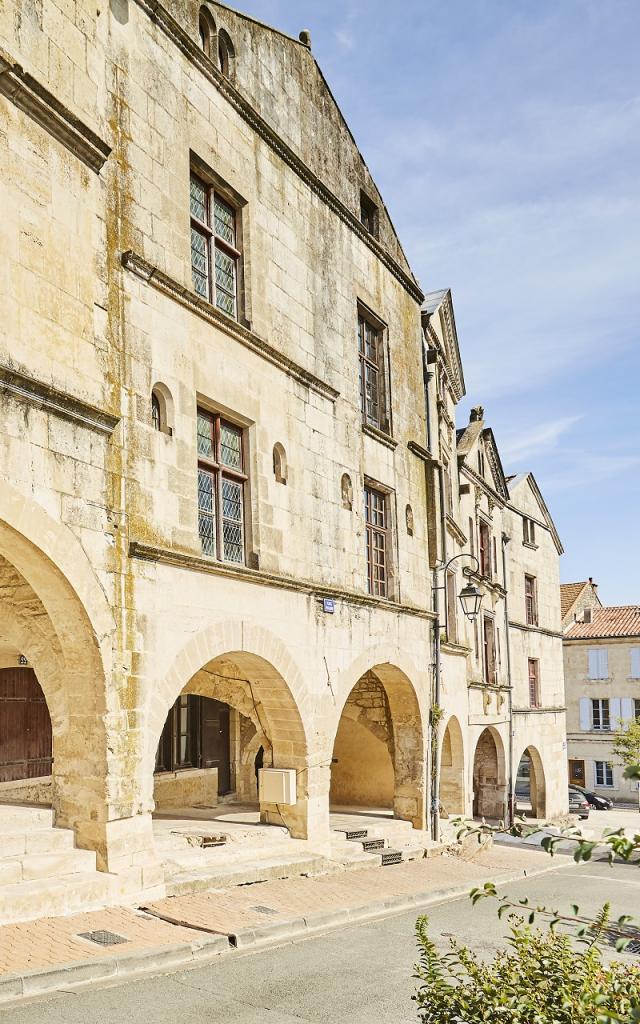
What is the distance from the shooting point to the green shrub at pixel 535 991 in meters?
3.53

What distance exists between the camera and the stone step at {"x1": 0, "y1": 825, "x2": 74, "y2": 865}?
852cm

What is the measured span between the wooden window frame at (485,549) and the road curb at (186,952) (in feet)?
51.1

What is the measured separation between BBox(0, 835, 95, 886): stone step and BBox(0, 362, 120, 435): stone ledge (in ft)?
12.9

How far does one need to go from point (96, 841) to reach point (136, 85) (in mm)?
7931

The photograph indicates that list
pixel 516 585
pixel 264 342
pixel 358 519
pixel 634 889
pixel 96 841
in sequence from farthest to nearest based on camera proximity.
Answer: pixel 516 585 < pixel 358 519 < pixel 634 889 < pixel 264 342 < pixel 96 841

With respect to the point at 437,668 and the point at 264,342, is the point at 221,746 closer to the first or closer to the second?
the point at 437,668

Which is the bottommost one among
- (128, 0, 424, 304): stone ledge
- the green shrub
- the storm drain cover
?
the storm drain cover

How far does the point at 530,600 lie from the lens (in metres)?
32.1

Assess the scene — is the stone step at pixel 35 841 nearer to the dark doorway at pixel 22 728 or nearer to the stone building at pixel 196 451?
the stone building at pixel 196 451

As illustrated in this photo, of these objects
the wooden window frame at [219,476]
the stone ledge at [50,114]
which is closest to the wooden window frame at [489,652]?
the wooden window frame at [219,476]

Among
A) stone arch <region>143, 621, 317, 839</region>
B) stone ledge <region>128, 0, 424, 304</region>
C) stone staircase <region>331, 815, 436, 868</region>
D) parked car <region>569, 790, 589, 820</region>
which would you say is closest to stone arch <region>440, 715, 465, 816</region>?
stone staircase <region>331, 815, 436, 868</region>

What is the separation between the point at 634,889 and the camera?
1409 centimetres

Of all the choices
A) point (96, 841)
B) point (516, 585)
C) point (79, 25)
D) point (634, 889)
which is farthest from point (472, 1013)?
point (516, 585)

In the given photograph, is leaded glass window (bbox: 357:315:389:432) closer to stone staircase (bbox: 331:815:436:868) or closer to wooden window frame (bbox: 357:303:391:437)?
wooden window frame (bbox: 357:303:391:437)
